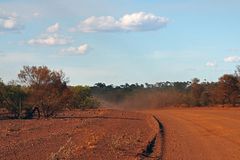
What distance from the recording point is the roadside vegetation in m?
52.6

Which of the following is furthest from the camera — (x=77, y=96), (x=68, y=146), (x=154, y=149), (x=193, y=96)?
(x=193, y=96)

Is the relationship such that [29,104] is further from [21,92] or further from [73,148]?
[73,148]

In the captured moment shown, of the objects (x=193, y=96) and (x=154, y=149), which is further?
(x=193, y=96)

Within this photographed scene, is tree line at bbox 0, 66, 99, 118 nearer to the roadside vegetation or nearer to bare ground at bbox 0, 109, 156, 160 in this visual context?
the roadside vegetation

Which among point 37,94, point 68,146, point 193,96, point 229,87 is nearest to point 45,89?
point 37,94

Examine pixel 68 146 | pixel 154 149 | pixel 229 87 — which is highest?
pixel 229 87

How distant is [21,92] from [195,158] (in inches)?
1306

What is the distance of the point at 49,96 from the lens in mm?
52219

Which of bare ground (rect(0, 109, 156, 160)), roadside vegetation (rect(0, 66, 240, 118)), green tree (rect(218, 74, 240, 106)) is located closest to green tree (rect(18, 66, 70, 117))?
roadside vegetation (rect(0, 66, 240, 118))

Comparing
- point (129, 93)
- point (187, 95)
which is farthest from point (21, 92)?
point (129, 93)

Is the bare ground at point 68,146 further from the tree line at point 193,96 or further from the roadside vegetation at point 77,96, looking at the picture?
the tree line at point 193,96

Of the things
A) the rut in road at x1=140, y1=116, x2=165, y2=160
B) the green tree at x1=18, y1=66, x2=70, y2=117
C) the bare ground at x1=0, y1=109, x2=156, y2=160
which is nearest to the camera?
the bare ground at x1=0, y1=109, x2=156, y2=160

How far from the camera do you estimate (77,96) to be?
85125mm

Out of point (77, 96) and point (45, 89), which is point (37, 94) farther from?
point (77, 96)
